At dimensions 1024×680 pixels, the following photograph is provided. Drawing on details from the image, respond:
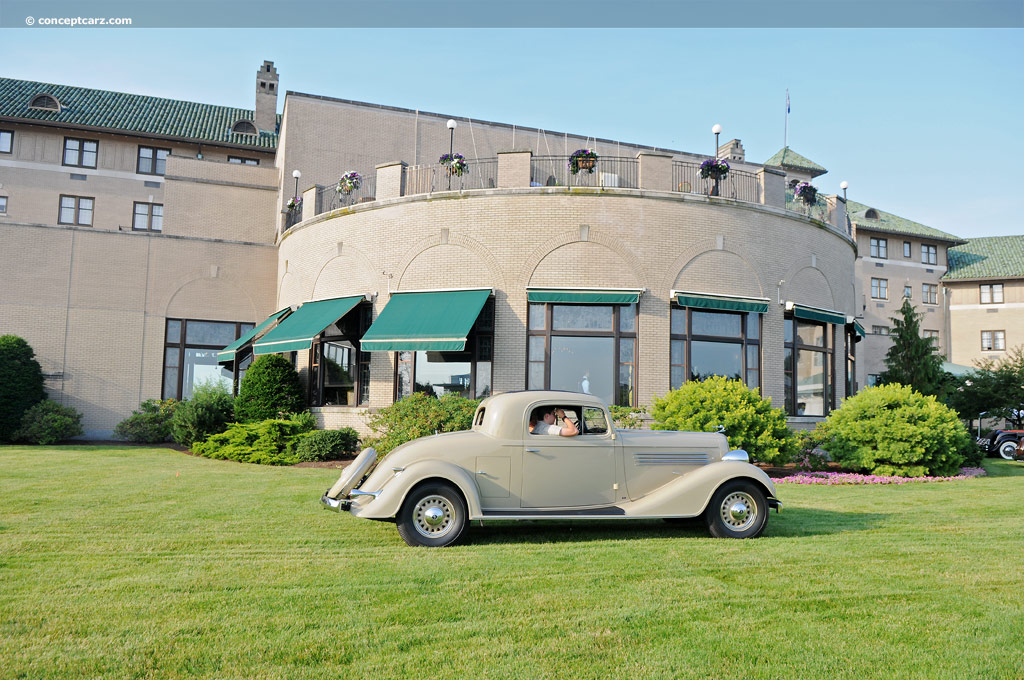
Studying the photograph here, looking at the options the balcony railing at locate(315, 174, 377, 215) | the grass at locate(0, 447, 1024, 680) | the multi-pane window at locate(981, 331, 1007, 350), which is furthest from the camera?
the multi-pane window at locate(981, 331, 1007, 350)

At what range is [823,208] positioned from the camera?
73.5ft

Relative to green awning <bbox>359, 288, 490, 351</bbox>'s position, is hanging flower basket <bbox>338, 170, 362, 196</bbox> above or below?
above

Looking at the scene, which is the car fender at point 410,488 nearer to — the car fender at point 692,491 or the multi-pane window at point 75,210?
the car fender at point 692,491

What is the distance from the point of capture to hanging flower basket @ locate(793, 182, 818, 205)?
2177 cm

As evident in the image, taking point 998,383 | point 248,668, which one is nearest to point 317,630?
point 248,668

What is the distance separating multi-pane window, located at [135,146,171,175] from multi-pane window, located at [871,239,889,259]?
4083cm

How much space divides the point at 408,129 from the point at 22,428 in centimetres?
1616

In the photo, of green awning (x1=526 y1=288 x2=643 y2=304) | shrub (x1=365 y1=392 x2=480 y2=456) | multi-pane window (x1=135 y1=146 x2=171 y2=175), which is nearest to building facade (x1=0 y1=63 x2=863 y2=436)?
green awning (x1=526 y1=288 x2=643 y2=304)

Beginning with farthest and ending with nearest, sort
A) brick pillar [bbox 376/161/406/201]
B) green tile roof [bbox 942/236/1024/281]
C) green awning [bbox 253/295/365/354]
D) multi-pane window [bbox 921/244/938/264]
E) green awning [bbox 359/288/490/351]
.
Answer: multi-pane window [bbox 921/244/938/264], green tile roof [bbox 942/236/1024/281], brick pillar [bbox 376/161/406/201], green awning [bbox 253/295/365/354], green awning [bbox 359/288/490/351]

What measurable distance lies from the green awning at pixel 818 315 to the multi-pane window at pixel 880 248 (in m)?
29.5

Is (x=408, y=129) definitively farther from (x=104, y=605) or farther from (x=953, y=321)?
(x=953, y=321)

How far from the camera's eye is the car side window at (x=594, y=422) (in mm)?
9000

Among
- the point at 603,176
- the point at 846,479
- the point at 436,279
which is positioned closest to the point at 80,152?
the point at 436,279

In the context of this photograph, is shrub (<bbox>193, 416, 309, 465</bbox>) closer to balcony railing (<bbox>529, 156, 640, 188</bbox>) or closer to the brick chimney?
balcony railing (<bbox>529, 156, 640, 188</bbox>)
